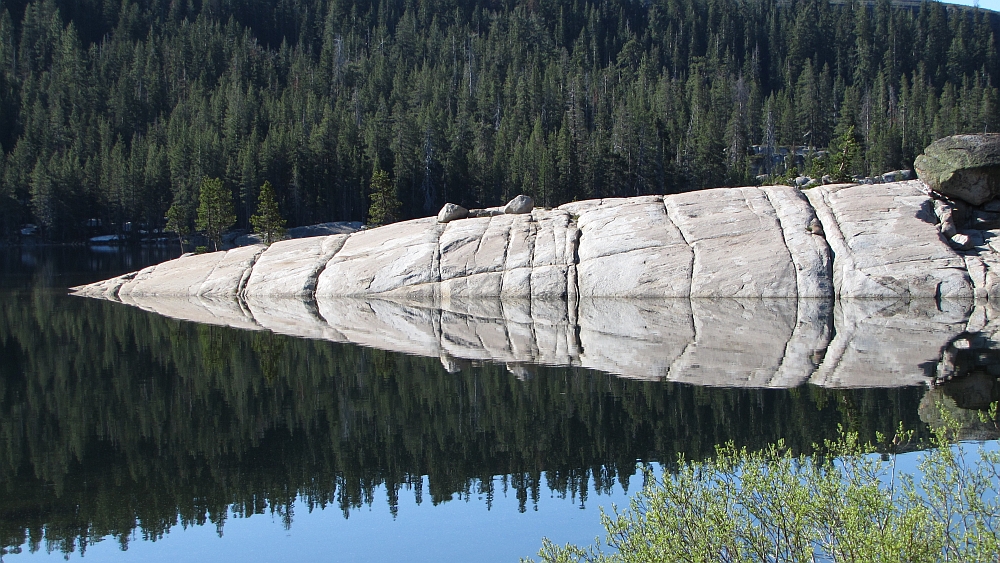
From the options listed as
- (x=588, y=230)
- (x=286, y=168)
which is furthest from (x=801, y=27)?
(x=588, y=230)

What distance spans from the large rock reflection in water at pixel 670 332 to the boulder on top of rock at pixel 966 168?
7.71 m

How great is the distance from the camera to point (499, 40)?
568ft

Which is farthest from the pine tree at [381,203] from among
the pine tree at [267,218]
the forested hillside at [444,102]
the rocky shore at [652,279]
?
the rocky shore at [652,279]

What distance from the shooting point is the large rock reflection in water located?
21828mm

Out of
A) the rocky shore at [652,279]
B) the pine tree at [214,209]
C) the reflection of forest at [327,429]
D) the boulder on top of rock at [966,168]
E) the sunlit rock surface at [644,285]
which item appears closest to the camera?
the reflection of forest at [327,429]

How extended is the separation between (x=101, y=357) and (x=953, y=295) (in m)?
30.9

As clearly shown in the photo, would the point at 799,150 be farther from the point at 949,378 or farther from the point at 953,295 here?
the point at 949,378

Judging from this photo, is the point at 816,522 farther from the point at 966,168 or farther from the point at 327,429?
the point at 966,168

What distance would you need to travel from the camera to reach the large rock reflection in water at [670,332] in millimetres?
21828

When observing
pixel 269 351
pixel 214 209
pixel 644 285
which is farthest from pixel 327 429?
pixel 214 209

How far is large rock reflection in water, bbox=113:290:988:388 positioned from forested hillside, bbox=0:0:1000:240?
5832 centimetres

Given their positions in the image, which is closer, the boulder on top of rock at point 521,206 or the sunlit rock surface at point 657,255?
the sunlit rock surface at point 657,255

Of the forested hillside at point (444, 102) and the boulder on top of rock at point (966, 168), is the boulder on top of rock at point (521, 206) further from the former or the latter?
the forested hillside at point (444, 102)

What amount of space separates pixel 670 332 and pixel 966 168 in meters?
19.2
